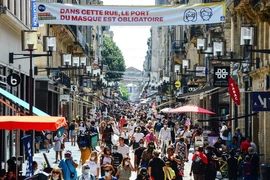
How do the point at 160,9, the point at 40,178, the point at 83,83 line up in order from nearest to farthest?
the point at 40,178 → the point at 160,9 → the point at 83,83

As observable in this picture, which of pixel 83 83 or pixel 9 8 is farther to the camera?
pixel 83 83

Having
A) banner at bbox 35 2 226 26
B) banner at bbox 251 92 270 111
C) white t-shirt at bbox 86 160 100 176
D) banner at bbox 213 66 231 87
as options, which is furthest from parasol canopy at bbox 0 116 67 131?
banner at bbox 213 66 231 87

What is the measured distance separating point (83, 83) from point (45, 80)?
22.9 metres

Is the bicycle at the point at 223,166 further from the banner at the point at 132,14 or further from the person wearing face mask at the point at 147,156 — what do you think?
the person wearing face mask at the point at 147,156

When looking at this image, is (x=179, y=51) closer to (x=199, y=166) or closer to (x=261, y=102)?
(x=199, y=166)

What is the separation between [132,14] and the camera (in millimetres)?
22266

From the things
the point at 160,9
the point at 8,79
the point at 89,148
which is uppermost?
the point at 160,9

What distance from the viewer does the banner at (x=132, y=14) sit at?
22188 millimetres

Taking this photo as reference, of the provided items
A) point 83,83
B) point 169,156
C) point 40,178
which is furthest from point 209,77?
point 40,178

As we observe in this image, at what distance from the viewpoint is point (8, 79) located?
78.3 feet

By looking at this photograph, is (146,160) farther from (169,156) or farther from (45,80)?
(45,80)

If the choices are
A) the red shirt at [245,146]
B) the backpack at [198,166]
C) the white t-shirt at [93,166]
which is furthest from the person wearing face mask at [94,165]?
the red shirt at [245,146]

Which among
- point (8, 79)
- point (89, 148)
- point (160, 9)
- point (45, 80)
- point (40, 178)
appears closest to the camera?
point (40, 178)

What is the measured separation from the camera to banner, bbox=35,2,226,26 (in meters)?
22.2
